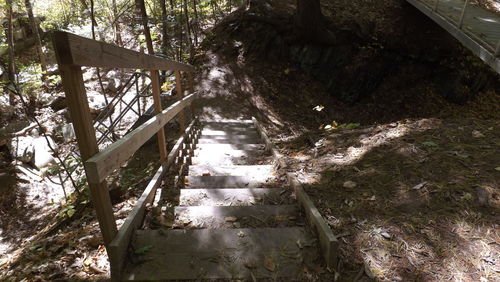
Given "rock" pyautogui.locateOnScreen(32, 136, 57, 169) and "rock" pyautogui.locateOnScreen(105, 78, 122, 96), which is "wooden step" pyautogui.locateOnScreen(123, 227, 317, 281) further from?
"rock" pyautogui.locateOnScreen(105, 78, 122, 96)

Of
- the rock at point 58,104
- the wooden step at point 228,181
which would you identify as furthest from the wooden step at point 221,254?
the rock at point 58,104

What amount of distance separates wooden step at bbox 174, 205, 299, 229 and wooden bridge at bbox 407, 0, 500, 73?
5621 mm

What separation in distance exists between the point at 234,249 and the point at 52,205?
6304mm

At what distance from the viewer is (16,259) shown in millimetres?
2840

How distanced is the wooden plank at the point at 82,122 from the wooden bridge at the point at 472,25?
22.7 ft

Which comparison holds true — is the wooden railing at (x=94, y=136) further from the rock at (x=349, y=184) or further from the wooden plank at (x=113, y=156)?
the rock at (x=349, y=184)

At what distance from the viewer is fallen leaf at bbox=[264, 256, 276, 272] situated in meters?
1.97

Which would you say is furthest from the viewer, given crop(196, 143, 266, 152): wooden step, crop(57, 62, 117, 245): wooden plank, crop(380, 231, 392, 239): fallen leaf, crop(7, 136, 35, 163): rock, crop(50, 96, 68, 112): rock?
crop(50, 96, 68, 112): rock

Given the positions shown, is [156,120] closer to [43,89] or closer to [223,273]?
[223,273]

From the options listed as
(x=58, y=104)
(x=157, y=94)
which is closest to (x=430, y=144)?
(x=157, y=94)

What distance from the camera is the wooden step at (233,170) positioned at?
3821 millimetres

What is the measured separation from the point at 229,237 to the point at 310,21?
29.3ft

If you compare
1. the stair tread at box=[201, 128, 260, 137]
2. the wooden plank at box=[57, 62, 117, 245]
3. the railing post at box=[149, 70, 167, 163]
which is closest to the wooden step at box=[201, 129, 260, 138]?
the stair tread at box=[201, 128, 260, 137]

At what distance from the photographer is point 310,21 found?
955cm
